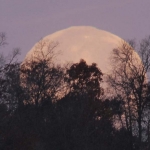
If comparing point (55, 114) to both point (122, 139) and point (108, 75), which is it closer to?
point (122, 139)

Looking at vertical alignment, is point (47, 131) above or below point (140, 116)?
below

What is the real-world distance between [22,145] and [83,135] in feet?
11.7

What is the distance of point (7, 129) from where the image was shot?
3675cm

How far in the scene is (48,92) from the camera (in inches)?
2170

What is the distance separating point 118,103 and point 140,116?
15.7 feet

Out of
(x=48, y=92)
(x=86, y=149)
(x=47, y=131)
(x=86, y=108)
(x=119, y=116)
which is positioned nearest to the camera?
(x=86, y=149)

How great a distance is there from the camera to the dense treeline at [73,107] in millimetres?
37594

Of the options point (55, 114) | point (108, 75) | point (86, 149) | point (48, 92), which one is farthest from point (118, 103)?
point (86, 149)

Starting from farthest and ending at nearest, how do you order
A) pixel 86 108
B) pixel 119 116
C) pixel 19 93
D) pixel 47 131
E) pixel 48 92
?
pixel 48 92
pixel 119 116
pixel 19 93
pixel 86 108
pixel 47 131

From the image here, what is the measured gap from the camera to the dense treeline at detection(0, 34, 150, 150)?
123 feet

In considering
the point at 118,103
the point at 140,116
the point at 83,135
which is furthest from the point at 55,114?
the point at 118,103

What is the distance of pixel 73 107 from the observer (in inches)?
1563

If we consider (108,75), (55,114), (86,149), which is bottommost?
(86,149)

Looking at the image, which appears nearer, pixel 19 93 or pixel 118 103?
pixel 19 93
